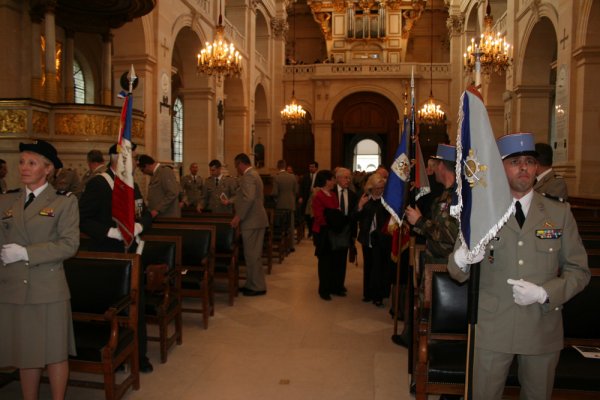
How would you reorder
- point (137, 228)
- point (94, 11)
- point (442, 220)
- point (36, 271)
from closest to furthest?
point (36, 271) → point (442, 220) → point (137, 228) → point (94, 11)

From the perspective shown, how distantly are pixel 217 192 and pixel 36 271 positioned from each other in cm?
690

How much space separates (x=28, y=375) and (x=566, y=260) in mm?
3061

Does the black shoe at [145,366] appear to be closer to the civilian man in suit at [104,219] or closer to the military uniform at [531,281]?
the civilian man in suit at [104,219]

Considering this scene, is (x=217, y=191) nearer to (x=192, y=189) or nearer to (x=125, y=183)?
(x=192, y=189)

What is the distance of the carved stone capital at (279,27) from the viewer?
22.8 meters

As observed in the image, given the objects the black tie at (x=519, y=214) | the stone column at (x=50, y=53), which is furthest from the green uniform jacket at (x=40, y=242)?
the stone column at (x=50, y=53)

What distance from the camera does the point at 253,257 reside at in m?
6.97

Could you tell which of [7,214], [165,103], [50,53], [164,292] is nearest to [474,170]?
[7,214]

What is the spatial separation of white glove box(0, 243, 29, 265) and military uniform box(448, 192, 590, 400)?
2404 millimetres

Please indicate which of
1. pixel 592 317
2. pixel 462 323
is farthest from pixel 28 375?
pixel 592 317

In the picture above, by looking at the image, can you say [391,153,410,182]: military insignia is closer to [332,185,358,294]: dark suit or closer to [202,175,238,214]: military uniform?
[332,185,358,294]: dark suit

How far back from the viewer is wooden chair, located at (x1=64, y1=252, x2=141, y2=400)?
11.9ft

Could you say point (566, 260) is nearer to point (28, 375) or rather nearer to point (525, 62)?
point (28, 375)

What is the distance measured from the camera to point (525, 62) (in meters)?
13.8
